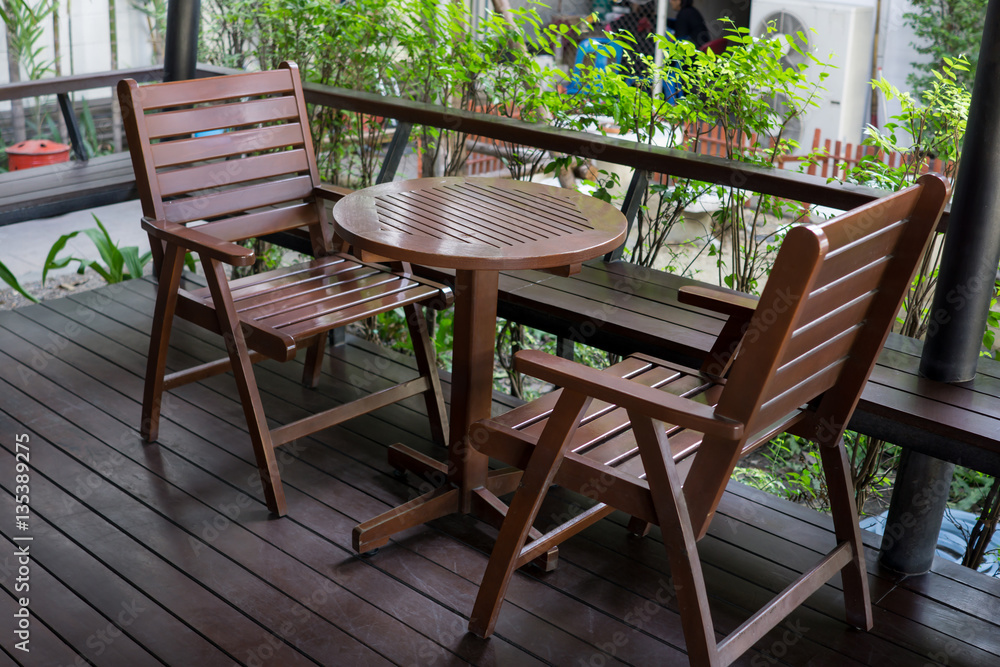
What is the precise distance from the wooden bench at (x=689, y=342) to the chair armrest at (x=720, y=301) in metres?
0.32

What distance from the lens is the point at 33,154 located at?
21.2ft

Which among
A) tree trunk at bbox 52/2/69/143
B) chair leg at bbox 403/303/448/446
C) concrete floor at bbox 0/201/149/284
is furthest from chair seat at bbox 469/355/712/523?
tree trunk at bbox 52/2/69/143

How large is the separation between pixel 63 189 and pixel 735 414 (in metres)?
3.29

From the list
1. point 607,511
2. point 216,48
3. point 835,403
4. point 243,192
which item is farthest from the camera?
point 216,48

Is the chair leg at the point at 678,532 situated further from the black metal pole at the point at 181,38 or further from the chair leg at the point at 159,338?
the black metal pole at the point at 181,38

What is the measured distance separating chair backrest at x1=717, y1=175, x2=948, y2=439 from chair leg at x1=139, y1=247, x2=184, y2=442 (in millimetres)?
1650

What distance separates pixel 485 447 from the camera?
1879 mm

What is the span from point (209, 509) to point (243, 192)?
1003 mm

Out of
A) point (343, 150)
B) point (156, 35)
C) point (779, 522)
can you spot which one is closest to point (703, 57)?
point (779, 522)

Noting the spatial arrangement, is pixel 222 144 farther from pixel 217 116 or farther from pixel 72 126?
pixel 72 126

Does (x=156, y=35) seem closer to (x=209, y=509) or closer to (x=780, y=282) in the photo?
(x=209, y=509)

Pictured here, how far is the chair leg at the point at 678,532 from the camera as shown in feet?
5.25

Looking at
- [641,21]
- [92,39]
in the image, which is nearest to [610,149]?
[92,39]

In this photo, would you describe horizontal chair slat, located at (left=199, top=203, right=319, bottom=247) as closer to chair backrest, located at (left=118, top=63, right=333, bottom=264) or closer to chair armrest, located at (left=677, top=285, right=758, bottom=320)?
chair backrest, located at (left=118, top=63, right=333, bottom=264)
